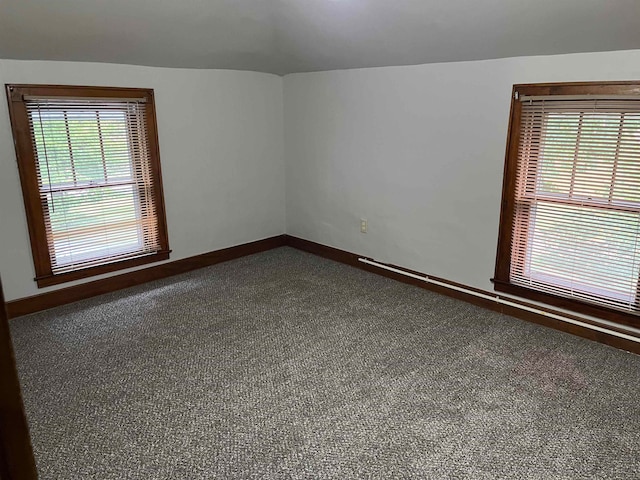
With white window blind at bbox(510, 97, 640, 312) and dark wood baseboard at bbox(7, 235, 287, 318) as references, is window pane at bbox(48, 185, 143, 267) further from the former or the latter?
white window blind at bbox(510, 97, 640, 312)

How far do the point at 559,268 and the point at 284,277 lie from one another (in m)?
2.27

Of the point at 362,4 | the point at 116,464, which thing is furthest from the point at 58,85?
the point at 116,464

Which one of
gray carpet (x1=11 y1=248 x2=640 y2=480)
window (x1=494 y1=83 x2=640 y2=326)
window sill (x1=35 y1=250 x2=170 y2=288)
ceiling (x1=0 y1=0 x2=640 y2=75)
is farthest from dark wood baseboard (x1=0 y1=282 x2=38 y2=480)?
window sill (x1=35 y1=250 x2=170 y2=288)

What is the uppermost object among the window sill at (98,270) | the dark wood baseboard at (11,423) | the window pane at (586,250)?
the dark wood baseboard at (11,423)

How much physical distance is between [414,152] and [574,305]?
1666mm

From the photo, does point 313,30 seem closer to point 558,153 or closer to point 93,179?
point 558,153

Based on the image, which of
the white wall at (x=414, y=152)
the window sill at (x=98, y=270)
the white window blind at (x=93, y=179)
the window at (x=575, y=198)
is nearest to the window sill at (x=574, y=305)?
the window at (x=575, y=198)

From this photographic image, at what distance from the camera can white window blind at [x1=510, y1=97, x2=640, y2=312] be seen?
9.71 feet

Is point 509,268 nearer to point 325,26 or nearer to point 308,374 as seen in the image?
point 308,374

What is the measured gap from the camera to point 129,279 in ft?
13.8

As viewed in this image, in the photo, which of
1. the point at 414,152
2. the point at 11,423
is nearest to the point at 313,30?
the point at 414,152

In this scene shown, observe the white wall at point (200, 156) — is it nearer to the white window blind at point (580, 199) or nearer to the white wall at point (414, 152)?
the white wall at point (414, 152)

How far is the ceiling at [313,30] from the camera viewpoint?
9.04 ft

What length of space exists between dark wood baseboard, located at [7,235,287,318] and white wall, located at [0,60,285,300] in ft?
0.22
